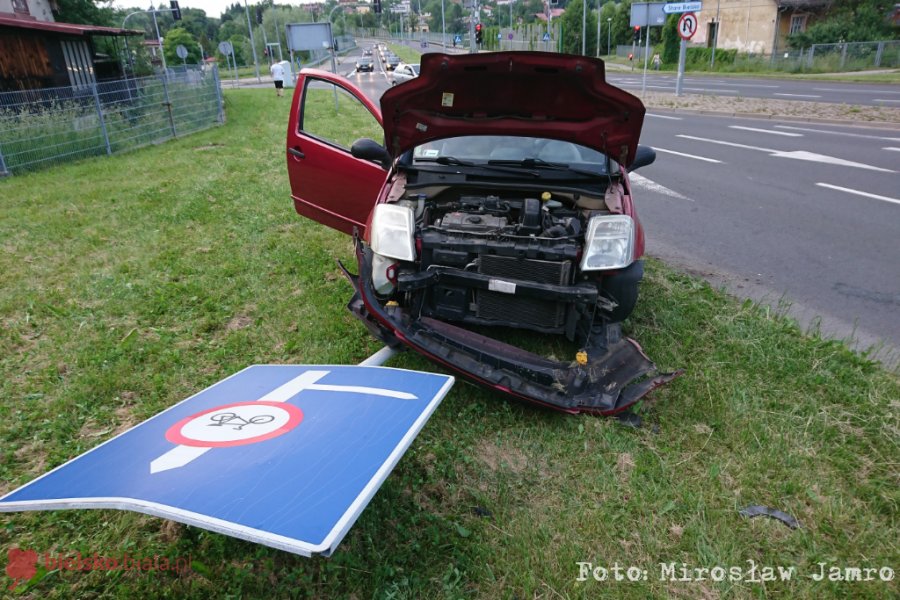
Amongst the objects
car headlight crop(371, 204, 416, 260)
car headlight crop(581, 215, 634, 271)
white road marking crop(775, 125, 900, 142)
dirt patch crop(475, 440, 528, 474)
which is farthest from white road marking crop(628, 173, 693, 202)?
white road marking crop(775, 125, 900, 142)

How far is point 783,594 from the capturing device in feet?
7.40

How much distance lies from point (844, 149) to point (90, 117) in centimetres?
1559

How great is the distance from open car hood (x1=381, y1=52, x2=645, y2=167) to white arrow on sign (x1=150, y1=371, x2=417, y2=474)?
207 centimetres

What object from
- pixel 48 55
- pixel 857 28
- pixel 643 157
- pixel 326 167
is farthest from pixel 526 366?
pixel 857 28

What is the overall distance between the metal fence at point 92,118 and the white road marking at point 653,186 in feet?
36.4

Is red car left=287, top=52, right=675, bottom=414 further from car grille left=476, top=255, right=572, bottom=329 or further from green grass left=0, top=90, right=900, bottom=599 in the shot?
green grass left=0, top=90, right=900, bottom=599

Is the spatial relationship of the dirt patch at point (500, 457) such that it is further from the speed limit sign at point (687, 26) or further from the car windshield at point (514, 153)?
the speed limit sign at point (687, 26)

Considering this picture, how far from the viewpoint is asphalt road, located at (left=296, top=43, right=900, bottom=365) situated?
15.9ft

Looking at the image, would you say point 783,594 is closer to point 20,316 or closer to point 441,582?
point 441,582

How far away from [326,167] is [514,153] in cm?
193

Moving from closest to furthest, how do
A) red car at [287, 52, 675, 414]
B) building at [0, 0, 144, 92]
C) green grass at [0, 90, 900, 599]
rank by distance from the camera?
green grass at [0, 90, 900, 599] → red car at [287, 52, 675, 414] → building at [0, 0, 144, 92]

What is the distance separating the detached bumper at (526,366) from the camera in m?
3.19

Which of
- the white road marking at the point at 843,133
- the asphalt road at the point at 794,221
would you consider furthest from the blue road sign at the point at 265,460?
the white road marking at the point at 843,133

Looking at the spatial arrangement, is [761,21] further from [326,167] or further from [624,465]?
[624,465]
